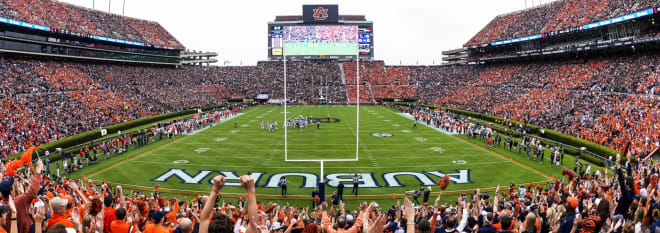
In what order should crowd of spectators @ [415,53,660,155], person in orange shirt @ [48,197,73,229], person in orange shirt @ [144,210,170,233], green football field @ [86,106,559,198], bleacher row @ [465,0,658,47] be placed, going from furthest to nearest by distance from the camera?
bleacher row @ [465,0,658,47], crowd of spectators @ [415,53,660,155], green football field @ [86,106,559,198], person in orange shirt @ [144,210,170,233], person in orange shirt @ [48,197,73,229]

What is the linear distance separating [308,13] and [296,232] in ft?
224

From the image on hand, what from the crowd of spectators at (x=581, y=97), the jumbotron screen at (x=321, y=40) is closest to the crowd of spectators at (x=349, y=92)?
the crowd of spectators at (x=581, y=97)

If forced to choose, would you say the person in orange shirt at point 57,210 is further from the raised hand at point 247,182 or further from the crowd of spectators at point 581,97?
the crowd of spectators at point 581,97

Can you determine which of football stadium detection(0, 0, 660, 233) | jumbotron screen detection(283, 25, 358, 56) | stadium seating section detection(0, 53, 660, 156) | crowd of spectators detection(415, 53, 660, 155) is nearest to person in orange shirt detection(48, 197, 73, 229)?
football stadium detection(0, 0, 660, 233)

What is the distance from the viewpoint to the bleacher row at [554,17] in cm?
3438

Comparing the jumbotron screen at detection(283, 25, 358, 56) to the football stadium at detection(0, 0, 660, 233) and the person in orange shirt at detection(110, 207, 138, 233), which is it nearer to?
the football stadium at detection(0, 0, 660, 233)

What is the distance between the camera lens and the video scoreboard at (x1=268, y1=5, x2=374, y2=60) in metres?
68.2

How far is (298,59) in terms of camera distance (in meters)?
70.8

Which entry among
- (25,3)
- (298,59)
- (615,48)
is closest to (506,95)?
(615,48)

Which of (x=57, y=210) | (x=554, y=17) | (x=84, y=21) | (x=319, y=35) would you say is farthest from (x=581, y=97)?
(x=84, y=21)

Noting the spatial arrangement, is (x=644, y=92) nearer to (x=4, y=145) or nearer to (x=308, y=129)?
(x=308, y=129)

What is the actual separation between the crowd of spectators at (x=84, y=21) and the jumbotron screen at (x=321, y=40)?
19846mm

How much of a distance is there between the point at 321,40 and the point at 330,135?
44155 mm

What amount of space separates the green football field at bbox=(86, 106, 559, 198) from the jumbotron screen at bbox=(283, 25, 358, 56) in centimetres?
4246
